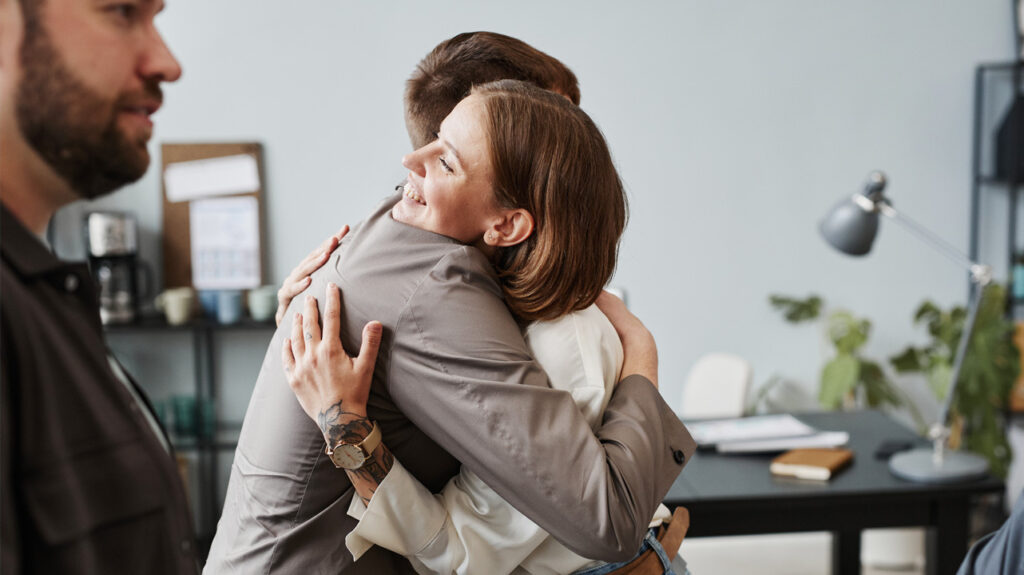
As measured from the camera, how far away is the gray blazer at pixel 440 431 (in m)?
1.08

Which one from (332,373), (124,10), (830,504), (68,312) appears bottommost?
(830,504)

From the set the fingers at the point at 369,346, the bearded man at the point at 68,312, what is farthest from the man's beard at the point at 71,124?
the fingers at the point at 369,346

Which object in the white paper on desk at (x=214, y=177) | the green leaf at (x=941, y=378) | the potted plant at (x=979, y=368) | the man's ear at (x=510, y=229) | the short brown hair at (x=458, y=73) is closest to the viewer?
the man's ear at (x=510, y=229)

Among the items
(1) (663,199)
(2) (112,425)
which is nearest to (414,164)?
(2) (112,425)

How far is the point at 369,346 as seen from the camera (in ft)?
3.63

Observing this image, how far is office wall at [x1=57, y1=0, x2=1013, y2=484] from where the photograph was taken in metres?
3.76

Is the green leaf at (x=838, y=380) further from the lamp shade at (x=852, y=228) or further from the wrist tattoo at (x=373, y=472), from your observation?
the wrist tattoo at (x=373, y=472)

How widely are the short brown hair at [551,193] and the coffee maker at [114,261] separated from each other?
2811mm

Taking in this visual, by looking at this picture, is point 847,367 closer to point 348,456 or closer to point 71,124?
point 348,456

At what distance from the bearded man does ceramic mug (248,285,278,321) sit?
9.84 feet

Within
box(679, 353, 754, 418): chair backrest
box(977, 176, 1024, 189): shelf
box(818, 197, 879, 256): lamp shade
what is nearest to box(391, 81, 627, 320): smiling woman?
box(818, 197, 879, 256): lamp shade

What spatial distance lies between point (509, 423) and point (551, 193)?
0.29 m

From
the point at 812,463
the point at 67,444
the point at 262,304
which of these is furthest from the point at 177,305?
the point at 67,444

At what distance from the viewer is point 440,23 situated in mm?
3500
